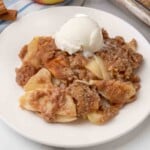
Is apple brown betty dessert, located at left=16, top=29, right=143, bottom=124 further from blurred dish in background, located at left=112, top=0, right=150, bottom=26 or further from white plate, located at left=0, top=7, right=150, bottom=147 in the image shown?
blurred dish in background, located at left=112, top=0, right=150, bottom=26

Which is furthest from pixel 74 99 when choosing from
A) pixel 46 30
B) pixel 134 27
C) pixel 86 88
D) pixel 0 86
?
pixel 134 27

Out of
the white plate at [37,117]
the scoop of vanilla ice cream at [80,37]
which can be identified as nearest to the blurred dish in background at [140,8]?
the white plate at [37,117]

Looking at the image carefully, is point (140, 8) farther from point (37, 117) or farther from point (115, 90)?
point (37, 117)

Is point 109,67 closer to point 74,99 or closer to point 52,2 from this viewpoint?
point 74,99

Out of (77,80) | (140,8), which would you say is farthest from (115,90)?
(140,8)

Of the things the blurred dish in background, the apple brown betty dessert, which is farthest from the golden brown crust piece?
the blurred dish in background
